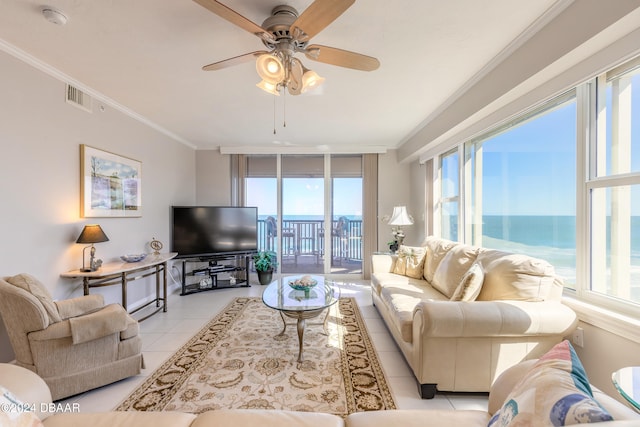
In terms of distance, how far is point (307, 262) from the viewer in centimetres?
539

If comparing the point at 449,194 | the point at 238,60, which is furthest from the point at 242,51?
the point at 449,194

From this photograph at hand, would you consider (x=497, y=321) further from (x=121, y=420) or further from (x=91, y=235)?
(x=91, y=235)

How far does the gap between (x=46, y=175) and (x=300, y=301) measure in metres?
2.53

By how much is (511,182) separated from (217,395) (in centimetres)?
317

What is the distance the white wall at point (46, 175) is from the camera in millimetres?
2092

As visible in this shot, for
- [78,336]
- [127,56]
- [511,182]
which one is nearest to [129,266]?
[78,336]

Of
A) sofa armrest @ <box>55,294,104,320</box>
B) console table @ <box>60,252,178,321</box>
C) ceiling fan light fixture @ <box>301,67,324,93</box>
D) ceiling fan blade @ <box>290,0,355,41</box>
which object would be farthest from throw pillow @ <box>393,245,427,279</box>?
sofa armrest @ <box>55,294,104,320</box>

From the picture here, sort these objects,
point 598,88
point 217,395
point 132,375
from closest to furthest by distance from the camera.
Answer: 1. point 598,88
2. point 217,395
3. point 132,375

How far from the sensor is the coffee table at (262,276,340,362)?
93.0 inches

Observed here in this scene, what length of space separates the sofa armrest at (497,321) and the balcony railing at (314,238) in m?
3.46

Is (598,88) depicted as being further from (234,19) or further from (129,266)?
(129,266)

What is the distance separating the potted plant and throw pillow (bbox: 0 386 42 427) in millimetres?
3909

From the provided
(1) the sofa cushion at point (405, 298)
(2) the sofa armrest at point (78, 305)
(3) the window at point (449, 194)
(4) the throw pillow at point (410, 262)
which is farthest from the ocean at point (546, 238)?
(2) the sofa armrest at point (78, 305)

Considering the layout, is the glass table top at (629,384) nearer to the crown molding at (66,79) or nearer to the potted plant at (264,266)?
the crown molding at (66,79)
